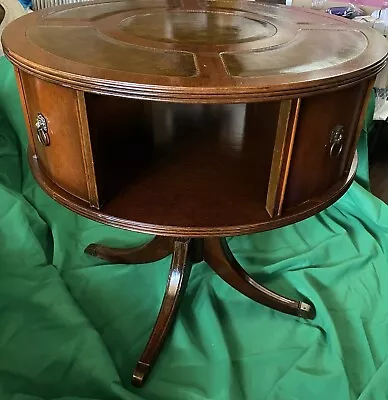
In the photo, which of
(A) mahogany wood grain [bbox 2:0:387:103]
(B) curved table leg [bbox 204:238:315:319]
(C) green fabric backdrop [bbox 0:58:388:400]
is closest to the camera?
(A) mahogany wood grain [bbox 2:0:387:103]

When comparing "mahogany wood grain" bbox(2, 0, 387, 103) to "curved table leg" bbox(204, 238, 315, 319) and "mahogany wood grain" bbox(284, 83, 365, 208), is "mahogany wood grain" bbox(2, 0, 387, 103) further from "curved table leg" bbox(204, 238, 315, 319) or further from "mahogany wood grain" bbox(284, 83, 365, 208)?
"curved table leg" bbox(204, 238, 315, 319)

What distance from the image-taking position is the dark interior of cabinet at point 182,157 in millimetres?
816

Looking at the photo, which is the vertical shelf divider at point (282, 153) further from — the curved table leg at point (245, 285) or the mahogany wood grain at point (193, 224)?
the curved table leg at point (245, 285)

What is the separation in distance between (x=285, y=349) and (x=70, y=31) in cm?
81

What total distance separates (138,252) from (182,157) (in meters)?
0.41

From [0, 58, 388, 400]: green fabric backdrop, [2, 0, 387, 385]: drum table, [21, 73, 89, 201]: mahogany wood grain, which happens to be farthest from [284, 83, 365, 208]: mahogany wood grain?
[0, 58, 388, 400]: green fabric backdrop

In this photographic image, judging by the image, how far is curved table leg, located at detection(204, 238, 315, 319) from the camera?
3.84 feet

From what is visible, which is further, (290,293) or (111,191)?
(290,293)

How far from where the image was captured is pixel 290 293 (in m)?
1.31

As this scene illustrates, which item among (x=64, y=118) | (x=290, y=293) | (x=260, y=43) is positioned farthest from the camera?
(x=290, y=293)

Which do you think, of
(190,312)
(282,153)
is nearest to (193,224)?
(282,153)

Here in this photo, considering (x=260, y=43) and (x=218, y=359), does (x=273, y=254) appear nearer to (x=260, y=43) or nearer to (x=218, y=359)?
(x=218, y=359)

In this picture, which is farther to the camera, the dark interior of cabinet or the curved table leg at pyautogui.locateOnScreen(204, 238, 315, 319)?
the curved table leg at pyautogui.locateOnScreen(204, 238, 315, 319)

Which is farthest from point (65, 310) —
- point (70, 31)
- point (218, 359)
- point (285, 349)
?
point (70, 31)
